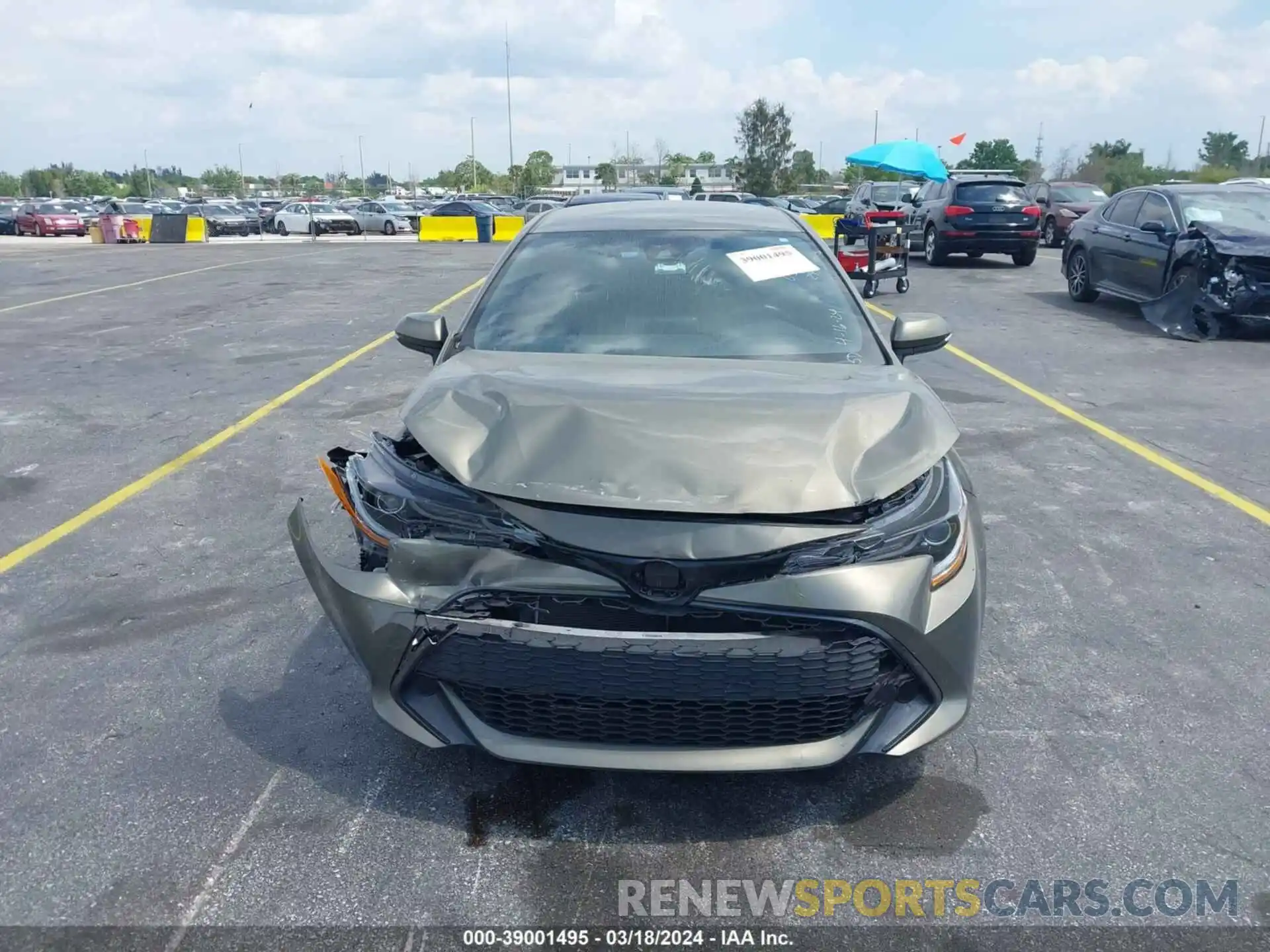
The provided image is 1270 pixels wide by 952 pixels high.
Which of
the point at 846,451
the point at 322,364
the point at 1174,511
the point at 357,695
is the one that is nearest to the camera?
the point at 846,451

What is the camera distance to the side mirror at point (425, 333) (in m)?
4.18

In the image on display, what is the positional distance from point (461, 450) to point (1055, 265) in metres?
19.2

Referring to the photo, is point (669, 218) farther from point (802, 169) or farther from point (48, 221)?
point (802, 169)

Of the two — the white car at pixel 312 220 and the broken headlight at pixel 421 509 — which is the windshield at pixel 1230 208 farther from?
the white car at pixel 312 220

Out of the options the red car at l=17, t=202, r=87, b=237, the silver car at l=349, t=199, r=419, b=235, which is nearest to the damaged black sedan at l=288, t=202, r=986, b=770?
the silver car at l=349, t=199, r=419, b=235

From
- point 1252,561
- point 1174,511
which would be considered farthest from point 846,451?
point 1174,511

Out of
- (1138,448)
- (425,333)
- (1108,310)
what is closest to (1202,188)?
(1108,310)

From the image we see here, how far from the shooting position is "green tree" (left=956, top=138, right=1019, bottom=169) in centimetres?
8431

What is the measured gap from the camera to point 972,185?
1798cm

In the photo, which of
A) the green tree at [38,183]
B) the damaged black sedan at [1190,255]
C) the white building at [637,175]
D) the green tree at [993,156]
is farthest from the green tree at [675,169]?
the damaged black sedan at [1190,255]

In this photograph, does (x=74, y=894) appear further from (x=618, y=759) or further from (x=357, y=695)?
(x=618, y=759)

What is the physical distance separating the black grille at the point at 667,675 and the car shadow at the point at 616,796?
187 millimetres

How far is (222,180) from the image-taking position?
148 meters

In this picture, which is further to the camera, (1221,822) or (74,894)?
(1221,822)
